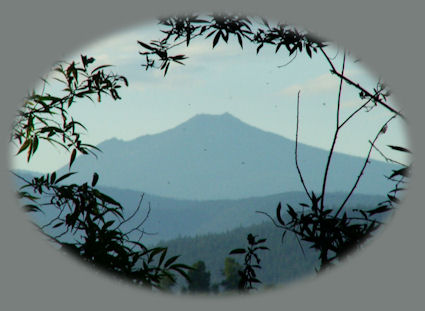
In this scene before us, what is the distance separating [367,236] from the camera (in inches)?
66.5

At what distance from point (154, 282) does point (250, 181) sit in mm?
126708

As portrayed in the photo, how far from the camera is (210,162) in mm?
145125

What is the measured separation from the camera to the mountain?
4744 inches

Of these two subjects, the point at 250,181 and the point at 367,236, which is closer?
the point at 367,236

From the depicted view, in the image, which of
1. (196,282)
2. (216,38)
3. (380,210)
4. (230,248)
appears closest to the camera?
(380,210)

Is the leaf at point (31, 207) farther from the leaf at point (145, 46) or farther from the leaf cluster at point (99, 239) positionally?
the leaf at point (145, 46)

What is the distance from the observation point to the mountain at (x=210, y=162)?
120500 millimetres

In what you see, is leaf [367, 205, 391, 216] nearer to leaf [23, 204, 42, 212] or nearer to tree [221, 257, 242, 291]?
tree [221, 257, 242, 291]

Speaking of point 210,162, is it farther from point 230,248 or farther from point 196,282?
point 196,282

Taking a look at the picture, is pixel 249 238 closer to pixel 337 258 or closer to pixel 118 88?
pixel 337 258

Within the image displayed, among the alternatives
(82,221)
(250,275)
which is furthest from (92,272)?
(250,275)

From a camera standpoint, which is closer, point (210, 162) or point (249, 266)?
point (249, 266)

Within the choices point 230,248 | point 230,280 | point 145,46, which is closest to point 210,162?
point 230,248

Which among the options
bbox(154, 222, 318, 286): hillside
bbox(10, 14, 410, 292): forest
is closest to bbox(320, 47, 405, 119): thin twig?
bbox(10, 14, 410, 292): forest
